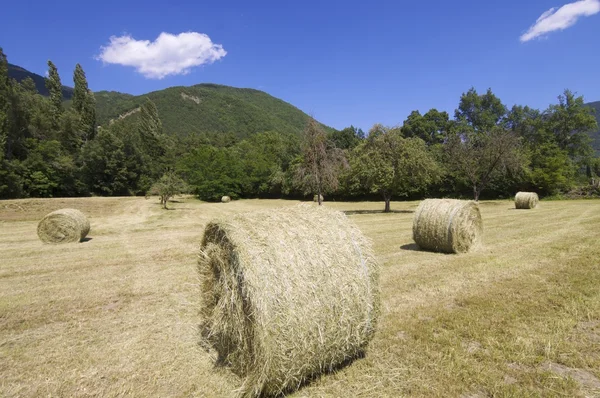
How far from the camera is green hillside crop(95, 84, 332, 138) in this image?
4257 inches

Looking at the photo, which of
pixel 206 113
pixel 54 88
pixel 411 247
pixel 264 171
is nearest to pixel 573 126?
pixel 264 171

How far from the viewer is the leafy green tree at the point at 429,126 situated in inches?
2371

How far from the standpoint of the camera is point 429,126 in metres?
60.2

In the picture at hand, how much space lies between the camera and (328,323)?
143 inches

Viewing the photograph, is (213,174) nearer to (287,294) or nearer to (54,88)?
(54,88)

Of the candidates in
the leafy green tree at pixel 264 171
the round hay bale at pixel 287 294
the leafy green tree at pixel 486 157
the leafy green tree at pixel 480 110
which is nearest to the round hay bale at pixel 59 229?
the round hay bale at pixel 287 294

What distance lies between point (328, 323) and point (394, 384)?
99 cm

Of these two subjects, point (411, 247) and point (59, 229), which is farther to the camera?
point (59, 229)

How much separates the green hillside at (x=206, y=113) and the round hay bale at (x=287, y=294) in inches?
3898

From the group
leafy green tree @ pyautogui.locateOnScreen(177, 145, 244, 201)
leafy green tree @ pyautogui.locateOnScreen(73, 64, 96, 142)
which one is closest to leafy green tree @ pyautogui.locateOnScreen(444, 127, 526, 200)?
leafy green tree @ pyautogui.locateOnScreen(177, 145, 244, 201)

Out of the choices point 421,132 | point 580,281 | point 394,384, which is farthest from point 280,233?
point 421,132

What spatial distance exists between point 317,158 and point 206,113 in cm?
10488

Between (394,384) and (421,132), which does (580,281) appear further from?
(421,132)

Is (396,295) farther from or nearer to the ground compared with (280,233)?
nearer to the ground
